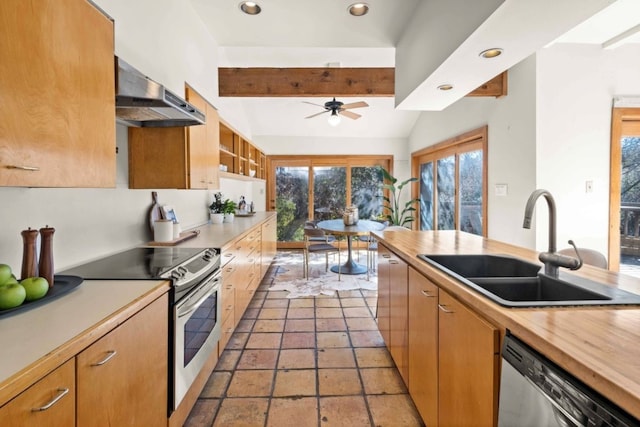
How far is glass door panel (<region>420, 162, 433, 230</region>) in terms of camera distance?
19.7 ft

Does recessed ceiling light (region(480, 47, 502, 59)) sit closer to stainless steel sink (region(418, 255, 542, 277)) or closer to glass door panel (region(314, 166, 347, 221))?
stainless steel sink (region(418, 255, 542, 277))

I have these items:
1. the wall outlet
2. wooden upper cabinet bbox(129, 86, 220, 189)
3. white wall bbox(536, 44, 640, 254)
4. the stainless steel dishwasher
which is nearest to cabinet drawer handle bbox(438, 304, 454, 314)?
the stainless steel dishwasher

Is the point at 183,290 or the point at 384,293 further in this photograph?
the point at 384,293

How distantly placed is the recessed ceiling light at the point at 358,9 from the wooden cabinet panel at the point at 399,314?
77.5 inches

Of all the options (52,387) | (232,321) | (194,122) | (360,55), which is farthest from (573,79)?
(52,387)

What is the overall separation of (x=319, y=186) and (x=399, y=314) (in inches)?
Answer: 200

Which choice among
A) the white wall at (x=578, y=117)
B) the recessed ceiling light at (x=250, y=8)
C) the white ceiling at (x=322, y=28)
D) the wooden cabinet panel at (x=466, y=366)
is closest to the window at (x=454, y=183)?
the white wall at (x=578, y=117)

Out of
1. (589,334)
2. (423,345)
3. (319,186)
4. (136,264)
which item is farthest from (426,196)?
(589,334)

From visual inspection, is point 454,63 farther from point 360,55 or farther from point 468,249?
point 360,55

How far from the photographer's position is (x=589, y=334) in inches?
31.4

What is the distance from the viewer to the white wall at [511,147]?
3189 millimetres

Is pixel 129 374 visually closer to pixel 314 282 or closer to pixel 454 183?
pixel 314 282

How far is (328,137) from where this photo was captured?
681cm

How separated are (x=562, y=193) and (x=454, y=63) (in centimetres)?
207
